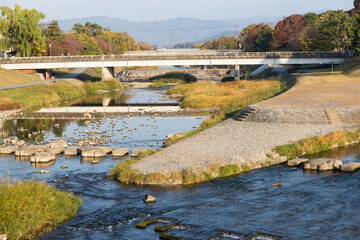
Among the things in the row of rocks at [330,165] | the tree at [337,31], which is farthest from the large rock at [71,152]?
the tree at [337,31]

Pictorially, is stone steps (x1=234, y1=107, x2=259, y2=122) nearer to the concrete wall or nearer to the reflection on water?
the reflection on water

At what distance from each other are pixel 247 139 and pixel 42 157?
15.6 metres

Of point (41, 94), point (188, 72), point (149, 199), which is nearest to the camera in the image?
point (149, 199)

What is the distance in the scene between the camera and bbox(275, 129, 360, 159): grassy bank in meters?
37.3

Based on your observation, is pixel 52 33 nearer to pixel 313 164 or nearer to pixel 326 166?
pixel 313 164

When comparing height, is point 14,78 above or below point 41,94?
above

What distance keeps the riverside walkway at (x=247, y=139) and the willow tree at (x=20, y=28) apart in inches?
2994

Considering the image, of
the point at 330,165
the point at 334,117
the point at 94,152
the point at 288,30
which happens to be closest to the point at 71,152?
the point at 94,152

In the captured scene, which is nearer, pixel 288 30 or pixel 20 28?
pixel 20 28

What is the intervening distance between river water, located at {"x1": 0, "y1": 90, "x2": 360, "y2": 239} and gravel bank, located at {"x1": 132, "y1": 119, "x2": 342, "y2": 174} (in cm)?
188

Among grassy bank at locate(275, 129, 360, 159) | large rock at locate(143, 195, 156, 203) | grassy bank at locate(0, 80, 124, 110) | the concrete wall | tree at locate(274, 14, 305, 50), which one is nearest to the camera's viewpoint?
large rock at locate(143, 195, 156, 203)

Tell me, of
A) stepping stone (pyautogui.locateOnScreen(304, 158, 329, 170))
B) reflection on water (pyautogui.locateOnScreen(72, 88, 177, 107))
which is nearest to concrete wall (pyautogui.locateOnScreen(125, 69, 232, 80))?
reflection on water (pyautogui.locateOnScreen(72, 88, 177, 107))

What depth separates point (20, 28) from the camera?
114 meters

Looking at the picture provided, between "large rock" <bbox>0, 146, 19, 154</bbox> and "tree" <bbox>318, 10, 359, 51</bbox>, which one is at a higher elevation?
"tree" <bbox>318, 10, 359, 51</bbox>
